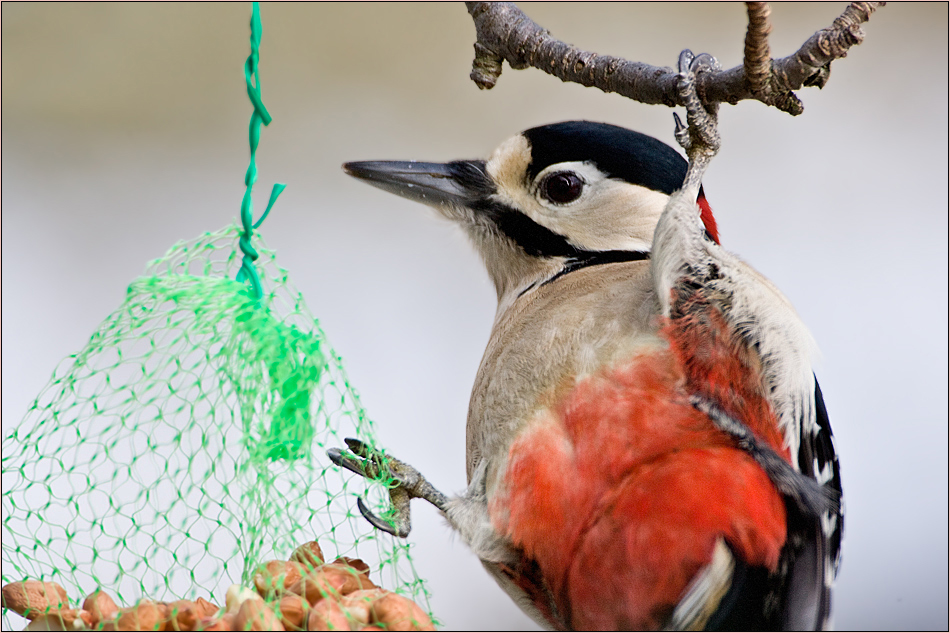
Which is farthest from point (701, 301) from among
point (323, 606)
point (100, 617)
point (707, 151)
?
point (100, 617)

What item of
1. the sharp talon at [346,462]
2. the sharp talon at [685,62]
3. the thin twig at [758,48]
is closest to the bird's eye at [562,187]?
the sharp talon at [685,62]

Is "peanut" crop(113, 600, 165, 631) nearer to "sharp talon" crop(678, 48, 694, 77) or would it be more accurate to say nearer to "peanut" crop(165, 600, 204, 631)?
"peanut" crop(165, 600, 204, 631)

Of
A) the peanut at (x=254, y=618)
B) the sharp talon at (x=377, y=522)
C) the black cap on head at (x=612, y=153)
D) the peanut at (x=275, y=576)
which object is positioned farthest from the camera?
the black cap on head at (x=612, y=153)

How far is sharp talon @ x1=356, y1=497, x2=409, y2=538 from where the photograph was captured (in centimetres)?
99

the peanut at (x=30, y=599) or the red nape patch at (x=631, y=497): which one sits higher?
the red nape patch at (x=631, y=497)

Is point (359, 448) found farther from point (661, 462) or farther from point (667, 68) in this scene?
point (667, 68)

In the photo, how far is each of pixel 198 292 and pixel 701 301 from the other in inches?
22.6

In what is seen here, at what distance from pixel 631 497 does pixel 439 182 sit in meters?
0.58

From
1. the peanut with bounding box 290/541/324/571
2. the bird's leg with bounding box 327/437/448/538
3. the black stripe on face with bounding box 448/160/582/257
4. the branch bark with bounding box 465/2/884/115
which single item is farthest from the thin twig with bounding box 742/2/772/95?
the peanut with bounding box 290/541/324/571

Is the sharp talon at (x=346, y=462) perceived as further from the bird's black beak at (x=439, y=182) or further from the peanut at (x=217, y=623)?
the bird's black beak at (x=439, y=182)

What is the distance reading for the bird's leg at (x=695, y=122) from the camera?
93cm

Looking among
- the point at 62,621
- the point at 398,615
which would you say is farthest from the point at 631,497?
the point at 62,621

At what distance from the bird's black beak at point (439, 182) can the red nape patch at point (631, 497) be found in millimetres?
419

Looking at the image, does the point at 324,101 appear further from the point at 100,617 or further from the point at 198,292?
the point at 100,617
